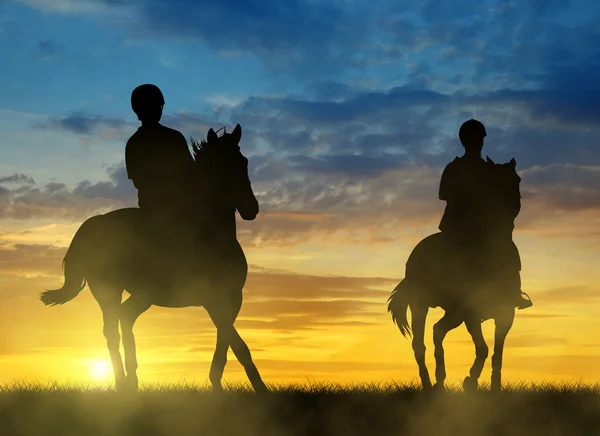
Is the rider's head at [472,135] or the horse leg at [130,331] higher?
the rider's head at [472,135]

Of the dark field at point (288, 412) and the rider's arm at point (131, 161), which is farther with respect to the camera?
the rider's arm at point (131, 161)

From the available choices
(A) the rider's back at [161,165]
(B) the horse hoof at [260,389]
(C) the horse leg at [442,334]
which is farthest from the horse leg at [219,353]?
(C) the horse leg at [442,334]

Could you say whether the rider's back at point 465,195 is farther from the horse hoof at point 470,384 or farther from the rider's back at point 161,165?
the rider's back at point 161,165

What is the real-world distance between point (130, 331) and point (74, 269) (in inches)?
56.5

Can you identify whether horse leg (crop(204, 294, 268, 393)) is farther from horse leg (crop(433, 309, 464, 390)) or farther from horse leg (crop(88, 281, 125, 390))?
horse leg (crop(433, 309, 464, 390))

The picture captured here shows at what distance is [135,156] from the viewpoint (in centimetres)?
1091

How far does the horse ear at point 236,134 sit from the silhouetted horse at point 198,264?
0.5 inches

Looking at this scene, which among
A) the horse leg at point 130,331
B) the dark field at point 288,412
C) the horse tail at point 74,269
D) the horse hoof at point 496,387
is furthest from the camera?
the horse hoof at point 496,387

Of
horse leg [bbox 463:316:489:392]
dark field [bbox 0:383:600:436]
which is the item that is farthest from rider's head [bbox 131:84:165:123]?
horse leg [bbox 463:316:489:392]

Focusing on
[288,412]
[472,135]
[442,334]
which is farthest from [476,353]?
[288,412]

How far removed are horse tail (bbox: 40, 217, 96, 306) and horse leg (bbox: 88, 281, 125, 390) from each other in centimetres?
44

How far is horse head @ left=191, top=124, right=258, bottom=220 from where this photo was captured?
1059 centimetres

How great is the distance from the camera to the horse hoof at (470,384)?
1227 cm

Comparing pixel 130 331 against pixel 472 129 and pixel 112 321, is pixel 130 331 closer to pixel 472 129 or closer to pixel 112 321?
pixel 112 321
